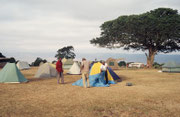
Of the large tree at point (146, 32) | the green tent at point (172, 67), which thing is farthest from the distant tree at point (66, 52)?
the green tent at point (172, 67)

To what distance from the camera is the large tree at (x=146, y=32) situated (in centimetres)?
2746

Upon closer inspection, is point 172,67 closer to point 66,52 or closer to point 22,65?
point 22,65

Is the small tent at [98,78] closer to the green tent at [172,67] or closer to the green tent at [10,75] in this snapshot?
the green tent at [10,75]

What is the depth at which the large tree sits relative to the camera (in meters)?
27.5

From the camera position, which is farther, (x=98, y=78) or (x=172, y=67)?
(x=172, y=67)

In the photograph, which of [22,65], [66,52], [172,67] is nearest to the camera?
[172,67]

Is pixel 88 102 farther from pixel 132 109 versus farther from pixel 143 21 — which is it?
pixel 143 21

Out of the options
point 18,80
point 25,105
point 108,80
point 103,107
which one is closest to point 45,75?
point 18,80

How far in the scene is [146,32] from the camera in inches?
1180

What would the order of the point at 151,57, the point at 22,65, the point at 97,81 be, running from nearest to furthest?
the point at 97,81 < the point at 22,65 < the point at 151,57

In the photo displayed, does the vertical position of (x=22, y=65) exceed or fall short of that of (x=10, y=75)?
it exceeds it

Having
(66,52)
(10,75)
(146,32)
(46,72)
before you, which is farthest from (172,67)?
(66,52)

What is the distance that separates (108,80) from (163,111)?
721 cm

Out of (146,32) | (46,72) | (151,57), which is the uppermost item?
(146,32)
